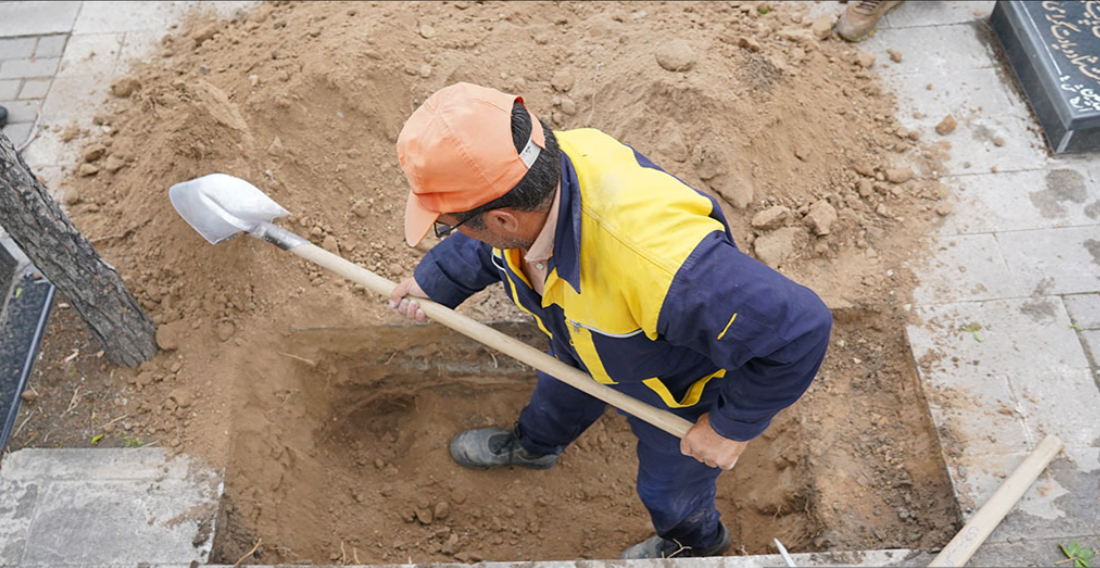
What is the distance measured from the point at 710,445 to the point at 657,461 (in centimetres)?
47

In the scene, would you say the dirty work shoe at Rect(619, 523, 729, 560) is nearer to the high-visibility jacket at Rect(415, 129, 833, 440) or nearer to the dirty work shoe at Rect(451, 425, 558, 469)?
the dirty work shoe at Rect(451, 425, 558, 469)

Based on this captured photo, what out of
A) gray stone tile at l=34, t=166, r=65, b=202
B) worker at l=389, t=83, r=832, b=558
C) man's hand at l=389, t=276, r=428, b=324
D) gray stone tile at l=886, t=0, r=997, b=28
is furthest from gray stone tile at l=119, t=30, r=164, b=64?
gray stone tile at l=886, t=0, r=997, b=28

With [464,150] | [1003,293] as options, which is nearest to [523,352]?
[464,150]

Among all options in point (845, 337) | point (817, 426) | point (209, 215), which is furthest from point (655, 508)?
point (209, 215)

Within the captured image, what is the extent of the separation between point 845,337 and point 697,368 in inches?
60.3

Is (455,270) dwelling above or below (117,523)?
above

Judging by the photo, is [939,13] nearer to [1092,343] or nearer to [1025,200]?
[1025,200]

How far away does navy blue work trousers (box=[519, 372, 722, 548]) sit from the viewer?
3.12 meters

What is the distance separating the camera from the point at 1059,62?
14.7 feet

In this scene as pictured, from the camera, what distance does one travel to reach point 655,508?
3.32 metres

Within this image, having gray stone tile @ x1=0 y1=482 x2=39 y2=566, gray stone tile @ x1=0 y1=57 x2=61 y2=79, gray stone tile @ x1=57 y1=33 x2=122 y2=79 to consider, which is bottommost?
gray stone tile @ x1=0 y1=482 x2=39 y2=566

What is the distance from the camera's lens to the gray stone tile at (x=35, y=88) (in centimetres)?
521

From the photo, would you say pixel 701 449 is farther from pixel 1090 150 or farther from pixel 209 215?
pixel 1090 150

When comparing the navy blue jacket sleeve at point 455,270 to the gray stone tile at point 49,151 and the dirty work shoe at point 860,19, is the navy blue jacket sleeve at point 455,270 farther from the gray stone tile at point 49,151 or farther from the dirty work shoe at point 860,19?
→ the dirty work shoe at point 860,19
